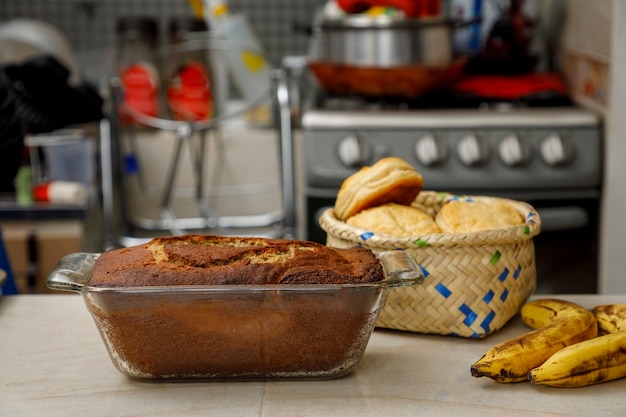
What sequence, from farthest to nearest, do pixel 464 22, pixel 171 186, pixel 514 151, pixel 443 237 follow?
pixel 171 186 → pixel 464 22 → pixel 514 151 → pixel 443 237

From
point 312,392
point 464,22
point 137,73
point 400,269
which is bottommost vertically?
point 312,392

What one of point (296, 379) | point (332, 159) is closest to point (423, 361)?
point (296, 379)

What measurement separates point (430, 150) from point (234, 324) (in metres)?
1.14

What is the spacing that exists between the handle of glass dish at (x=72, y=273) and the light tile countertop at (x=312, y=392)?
106 millimetres

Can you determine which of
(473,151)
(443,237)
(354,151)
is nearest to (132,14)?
(354,151)

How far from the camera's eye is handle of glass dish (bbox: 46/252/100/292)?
763 millimetres

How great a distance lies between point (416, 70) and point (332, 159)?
30 cm

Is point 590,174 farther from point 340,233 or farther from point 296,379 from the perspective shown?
point 296,379

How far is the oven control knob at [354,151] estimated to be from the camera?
72.5 inches

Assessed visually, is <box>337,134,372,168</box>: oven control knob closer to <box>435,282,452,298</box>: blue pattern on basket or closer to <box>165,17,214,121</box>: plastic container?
<box>165,17,214,121</box>: plastic container

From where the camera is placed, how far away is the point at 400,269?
2.60 feet

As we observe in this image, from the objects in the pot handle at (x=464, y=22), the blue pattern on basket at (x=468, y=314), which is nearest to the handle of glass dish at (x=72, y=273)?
the blue pattern on basket at (x=468, y=314)

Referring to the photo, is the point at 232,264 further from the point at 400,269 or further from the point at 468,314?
the point at 468,314

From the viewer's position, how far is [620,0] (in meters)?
1.75
